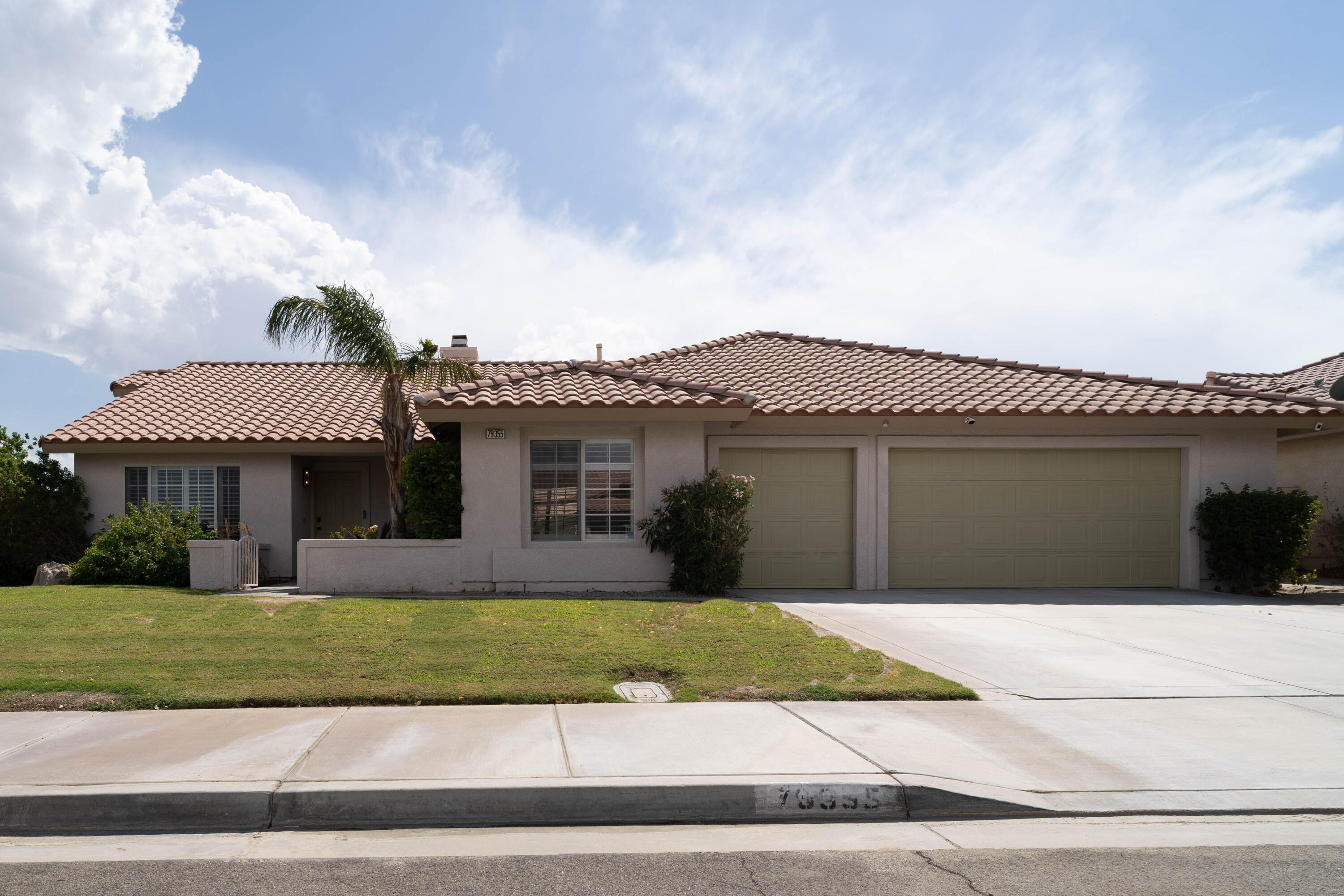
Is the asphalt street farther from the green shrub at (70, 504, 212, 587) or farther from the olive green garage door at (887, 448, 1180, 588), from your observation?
the green shrub at (70, 504, 212, 587)

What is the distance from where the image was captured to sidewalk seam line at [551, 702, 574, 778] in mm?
4996

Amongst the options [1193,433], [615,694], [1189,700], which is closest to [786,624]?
[615,694]

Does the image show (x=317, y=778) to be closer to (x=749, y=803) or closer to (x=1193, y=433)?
(x=749, y=803)

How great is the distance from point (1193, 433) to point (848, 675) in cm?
1070

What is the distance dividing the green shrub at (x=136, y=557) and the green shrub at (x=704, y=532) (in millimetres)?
8152

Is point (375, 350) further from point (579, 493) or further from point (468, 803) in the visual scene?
point (468, 803)

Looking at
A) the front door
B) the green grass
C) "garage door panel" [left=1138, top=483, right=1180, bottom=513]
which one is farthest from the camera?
the front door

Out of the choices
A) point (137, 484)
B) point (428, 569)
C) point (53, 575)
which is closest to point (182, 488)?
point (137, 484)

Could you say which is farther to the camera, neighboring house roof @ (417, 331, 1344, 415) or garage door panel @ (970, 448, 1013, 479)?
garage door panel @ (970, 448, 1013, 479)

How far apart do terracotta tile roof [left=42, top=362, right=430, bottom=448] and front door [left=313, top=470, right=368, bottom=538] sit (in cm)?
136

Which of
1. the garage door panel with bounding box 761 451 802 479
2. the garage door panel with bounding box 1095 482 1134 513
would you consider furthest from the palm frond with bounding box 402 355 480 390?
the garage door panel with bounding box 1095 482 1134 513

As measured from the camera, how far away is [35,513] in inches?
596

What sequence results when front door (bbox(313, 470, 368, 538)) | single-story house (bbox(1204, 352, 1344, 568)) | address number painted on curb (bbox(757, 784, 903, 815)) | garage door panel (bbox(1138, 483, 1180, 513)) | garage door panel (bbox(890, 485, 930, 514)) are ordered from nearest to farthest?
address number painted on curb (bbox(757, 784, 903, 815))
garage door panel (bbox(890, 485, 930, 514))
garage door panel (bbox(1138, 483, 1180, 513))
single-story house (bbox(1204, 352, 1344, 568))
front door (bbox(313, 470, 368, 538))

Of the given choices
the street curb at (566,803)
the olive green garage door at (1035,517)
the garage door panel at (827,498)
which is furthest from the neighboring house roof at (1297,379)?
the street curb at (566,803)
